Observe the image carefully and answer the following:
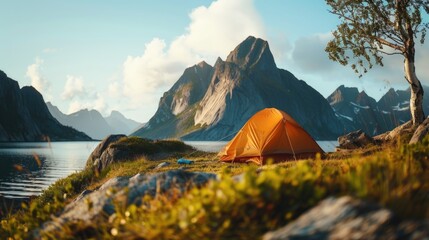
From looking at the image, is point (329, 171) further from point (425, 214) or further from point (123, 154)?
point (123, 154)

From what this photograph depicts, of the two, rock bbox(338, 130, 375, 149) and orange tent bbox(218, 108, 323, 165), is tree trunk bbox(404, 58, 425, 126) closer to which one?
rock bbox(338, 130, 375, 149)

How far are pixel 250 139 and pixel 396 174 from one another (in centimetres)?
1629

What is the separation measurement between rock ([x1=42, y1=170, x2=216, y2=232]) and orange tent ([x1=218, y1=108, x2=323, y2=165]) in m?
13.9

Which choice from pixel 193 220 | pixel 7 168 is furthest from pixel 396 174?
pixel 7 168

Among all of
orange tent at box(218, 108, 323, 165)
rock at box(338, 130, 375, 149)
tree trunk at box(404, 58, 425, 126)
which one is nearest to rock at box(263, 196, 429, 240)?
orange tent at box(218, 108, 323, 165)

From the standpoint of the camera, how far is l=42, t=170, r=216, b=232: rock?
18.5ft

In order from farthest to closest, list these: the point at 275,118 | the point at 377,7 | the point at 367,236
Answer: the point at 377,7, the point at 275,118, the point at 367,236

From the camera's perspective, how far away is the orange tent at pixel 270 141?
20.2m

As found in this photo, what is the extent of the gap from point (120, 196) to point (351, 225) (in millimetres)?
3471

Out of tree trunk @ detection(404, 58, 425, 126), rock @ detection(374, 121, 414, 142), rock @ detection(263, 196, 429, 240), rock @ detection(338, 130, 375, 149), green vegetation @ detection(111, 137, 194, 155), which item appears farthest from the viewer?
green vegetation @ detection(111, 137, 194, 155)

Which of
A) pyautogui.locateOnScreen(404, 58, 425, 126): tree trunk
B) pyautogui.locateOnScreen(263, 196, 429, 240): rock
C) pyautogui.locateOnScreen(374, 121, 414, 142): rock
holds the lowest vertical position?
pyautogui.locateOnScreen(263, 196, 429, 240): rock

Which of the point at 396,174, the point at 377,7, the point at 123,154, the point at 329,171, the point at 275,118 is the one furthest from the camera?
the point at 123,154

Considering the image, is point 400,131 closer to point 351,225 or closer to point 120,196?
point 120,196

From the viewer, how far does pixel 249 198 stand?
4066mm
